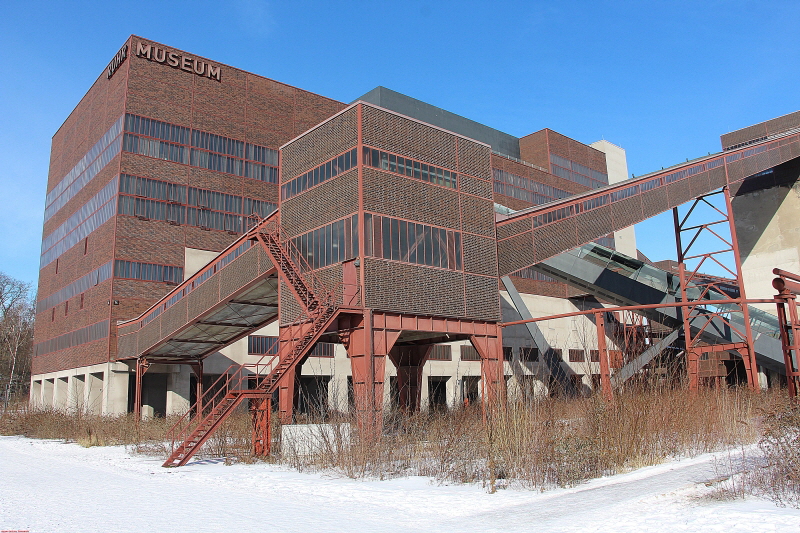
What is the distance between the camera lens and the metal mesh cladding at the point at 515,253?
27938 millimetres

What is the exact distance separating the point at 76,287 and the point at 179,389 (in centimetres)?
1280

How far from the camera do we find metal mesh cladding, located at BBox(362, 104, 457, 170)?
2342 cm

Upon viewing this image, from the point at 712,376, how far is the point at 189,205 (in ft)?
116

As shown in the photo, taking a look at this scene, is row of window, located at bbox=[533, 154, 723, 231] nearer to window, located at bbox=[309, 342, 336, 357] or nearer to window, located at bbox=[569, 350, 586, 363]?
window, located at bbox=[569, 350, 586, 363]

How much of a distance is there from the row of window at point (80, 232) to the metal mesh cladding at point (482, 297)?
27.5 m

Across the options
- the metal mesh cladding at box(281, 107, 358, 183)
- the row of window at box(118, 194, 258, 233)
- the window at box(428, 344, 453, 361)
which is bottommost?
the window at box(428, 344, 453, 361)

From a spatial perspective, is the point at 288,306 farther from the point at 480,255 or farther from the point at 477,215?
the point at 477,215

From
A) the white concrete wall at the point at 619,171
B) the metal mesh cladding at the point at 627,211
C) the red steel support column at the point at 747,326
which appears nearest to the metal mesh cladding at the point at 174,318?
the metal mesh cladding at the point at 627,211

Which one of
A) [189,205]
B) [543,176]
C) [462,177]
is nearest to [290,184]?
[462,177]

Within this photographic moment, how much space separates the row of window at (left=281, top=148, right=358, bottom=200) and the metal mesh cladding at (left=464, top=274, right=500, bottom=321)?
658 cm

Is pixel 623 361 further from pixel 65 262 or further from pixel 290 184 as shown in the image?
pixel 65 262

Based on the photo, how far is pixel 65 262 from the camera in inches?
1993

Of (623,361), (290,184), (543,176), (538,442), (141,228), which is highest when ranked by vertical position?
(543,176)

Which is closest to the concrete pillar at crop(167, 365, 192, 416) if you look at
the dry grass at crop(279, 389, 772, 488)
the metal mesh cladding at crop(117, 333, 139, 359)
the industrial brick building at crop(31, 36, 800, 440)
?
the industrial brick building at crop(31, 36, 800, 440)
